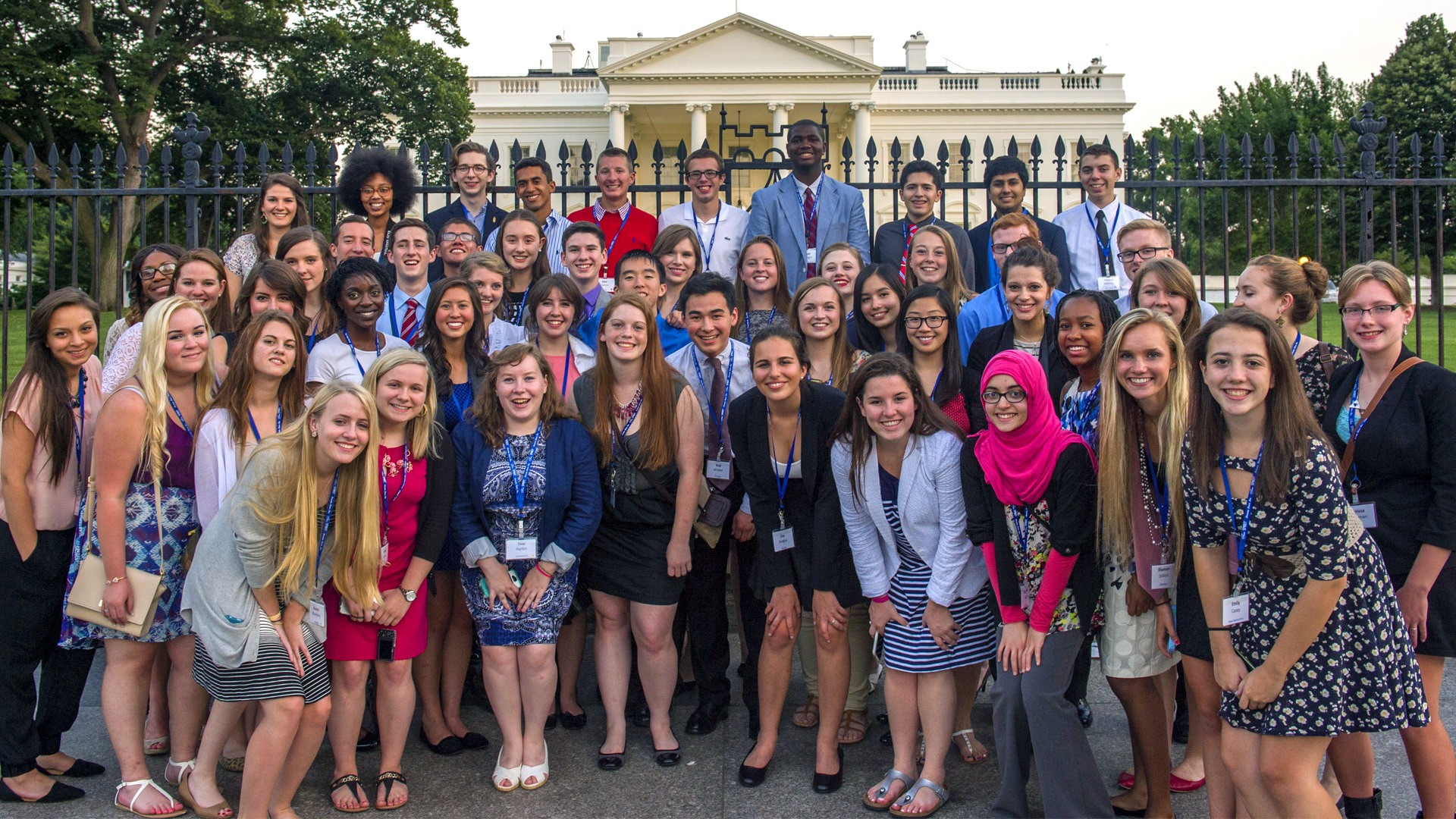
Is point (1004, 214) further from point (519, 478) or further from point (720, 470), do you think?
point (519, 478)

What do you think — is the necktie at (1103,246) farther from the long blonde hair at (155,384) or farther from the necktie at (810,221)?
the long blonde hair at (155,384)

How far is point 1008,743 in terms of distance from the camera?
12.8 ft

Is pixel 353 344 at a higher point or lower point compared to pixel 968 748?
higher

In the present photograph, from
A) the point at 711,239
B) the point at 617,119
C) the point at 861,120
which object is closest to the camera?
the point at 711,239

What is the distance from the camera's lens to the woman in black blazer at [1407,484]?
3.66m

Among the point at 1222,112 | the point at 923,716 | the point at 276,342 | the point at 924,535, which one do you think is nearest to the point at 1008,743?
the point at 923,716

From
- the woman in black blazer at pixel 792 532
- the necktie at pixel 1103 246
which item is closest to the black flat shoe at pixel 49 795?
the woman in black blazer at pixel 792 532

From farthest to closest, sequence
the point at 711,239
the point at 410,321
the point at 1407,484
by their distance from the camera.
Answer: the point at 711,239 → the point at 410,321 → the point at 1407,484

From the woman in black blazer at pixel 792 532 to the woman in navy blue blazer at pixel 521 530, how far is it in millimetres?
765

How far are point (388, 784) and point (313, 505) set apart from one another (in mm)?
1232

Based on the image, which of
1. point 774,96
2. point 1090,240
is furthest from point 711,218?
point 774,96

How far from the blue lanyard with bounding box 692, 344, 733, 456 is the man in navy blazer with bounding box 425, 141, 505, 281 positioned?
2.38m

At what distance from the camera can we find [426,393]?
4.38 metres

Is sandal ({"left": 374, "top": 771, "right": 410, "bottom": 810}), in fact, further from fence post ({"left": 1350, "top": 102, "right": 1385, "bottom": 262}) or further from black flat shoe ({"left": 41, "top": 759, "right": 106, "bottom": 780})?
fence post ({"left": 1350, "top": 102, "right": 1385, "bottom": 262})
